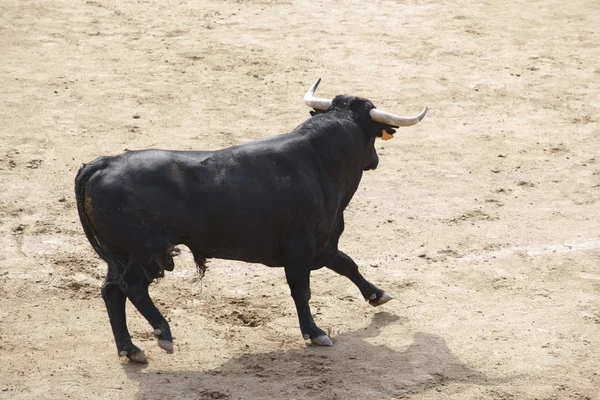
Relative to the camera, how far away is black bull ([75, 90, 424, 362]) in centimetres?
856

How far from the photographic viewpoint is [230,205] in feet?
29.2

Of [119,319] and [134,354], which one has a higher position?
[119,319]

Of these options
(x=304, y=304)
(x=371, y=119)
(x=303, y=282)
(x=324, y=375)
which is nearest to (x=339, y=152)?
(x=371, y=119)

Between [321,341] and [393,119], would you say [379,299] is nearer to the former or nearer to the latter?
[321,341]

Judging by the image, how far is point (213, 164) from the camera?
9008 millimetres

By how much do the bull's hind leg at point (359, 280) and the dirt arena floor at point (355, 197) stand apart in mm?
155

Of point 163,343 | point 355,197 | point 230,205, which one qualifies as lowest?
point 355,197

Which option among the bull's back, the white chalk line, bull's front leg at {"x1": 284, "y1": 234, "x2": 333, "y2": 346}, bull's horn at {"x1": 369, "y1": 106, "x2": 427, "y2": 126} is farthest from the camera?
the white chalk line

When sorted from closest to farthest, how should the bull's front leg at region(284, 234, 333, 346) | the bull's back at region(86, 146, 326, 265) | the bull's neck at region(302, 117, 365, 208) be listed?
the bull's back at region(86, 146, 326, 265) → the bull's front leg at region(284, 234, 333, 346) → the bull's neck at region(302, 117, 365, 208)

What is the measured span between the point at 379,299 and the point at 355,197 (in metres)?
2.50

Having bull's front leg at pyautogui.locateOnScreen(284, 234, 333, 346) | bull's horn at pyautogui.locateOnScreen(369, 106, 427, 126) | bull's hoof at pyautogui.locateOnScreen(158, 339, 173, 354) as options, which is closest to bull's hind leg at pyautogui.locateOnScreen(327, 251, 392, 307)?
bull's front leg at pyautogui.locateOnScreen(284, 234, 333, 346)

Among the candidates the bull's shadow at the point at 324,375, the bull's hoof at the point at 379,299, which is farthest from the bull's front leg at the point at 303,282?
the bull's hoof at the point at 379,299

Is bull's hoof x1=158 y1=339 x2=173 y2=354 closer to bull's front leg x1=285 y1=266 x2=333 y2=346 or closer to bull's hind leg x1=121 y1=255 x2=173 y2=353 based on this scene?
bull's hind leg x1=121 y1=255 x2=173 y2=353

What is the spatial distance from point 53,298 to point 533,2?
1076cm
